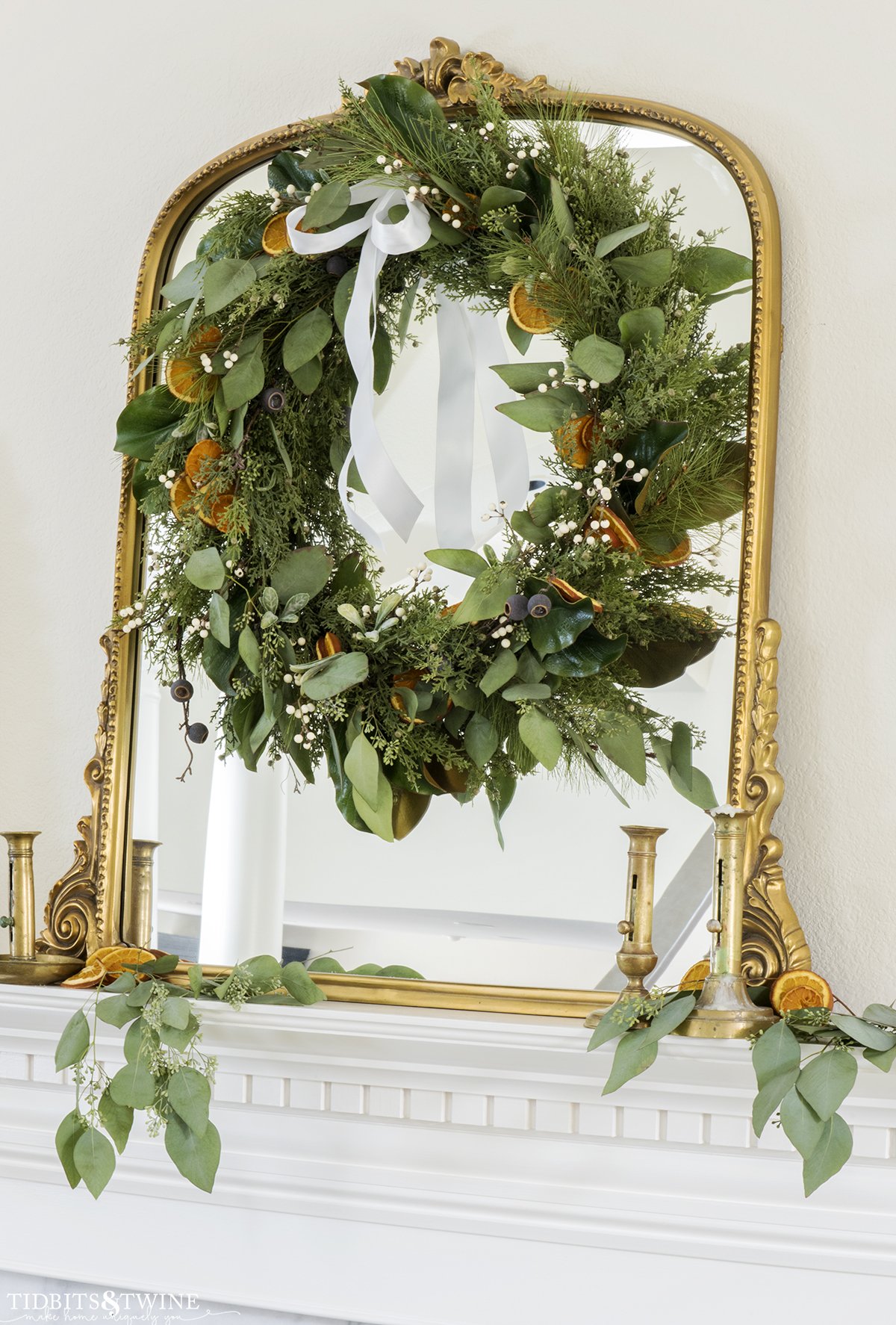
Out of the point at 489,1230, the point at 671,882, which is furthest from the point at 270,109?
the point at 489,1230

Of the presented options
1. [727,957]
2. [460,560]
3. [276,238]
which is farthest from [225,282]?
[727,957]

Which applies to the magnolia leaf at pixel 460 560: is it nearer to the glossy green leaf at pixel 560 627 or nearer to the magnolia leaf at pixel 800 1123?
the glossy green leaf at pixel 560 627

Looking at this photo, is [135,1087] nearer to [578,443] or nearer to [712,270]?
[578,443]

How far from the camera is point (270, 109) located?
61.3 inches

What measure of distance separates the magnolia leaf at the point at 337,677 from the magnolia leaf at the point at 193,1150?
45 centimetres

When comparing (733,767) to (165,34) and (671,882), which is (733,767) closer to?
(671,882)

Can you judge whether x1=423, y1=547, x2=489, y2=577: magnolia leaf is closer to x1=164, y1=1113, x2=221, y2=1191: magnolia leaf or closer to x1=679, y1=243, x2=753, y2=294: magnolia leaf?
x1=679, y1=243, x2=753, y2=294: magnolia leaf

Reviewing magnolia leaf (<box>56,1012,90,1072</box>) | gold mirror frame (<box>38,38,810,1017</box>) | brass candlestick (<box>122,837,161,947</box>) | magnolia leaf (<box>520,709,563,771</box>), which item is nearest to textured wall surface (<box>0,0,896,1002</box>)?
gold mirror frame (<box>38,38,810,1017</box>)

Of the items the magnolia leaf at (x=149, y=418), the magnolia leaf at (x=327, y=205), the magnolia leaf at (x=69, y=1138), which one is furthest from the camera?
the magnolia leaf at (x=149, y=418)

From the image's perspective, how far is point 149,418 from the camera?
143cm

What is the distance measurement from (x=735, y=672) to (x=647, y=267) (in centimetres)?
44

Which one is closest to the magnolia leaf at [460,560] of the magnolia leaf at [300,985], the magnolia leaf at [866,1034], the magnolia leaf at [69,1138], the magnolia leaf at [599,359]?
the magnolia leaf at [599,359]

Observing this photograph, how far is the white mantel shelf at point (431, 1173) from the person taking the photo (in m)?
1.09

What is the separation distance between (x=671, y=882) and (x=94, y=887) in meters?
0.71
